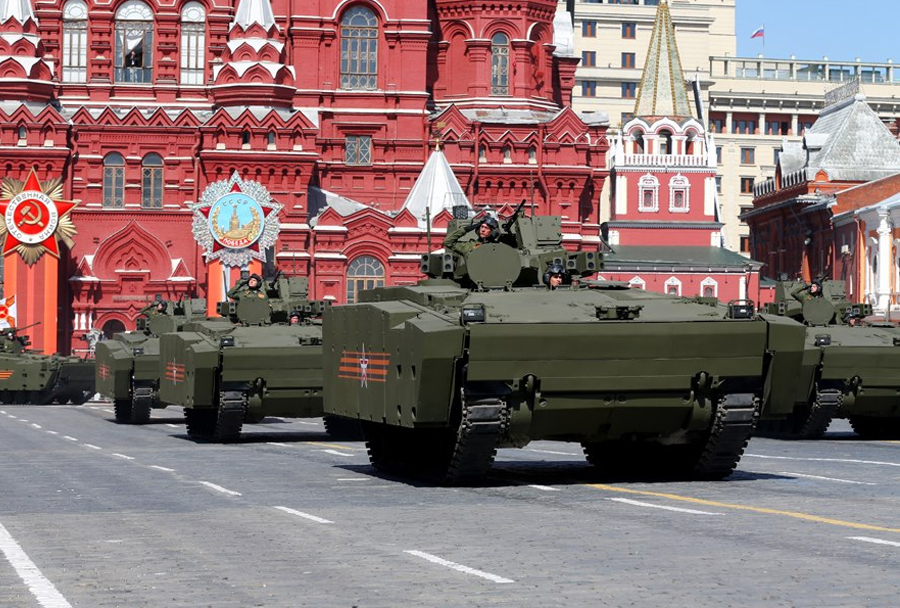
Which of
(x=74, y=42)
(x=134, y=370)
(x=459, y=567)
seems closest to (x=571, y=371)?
(x=459, y=567)

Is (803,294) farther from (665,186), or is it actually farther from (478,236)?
(665,186)

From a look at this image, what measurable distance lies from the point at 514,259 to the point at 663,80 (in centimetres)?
8284

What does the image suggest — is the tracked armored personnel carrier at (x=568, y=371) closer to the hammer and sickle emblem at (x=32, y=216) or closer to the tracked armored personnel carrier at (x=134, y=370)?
the tracked armored personnel carrier at (x=134, y=370)

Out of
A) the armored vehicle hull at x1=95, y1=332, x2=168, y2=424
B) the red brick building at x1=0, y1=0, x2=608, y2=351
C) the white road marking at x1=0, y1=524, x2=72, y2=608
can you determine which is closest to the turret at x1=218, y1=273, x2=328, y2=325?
the armored vehicle hull at x1=95, y1=332, x2=168, y2=424

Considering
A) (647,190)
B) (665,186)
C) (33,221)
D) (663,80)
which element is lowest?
(33,221)

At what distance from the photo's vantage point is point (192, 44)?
78.5 metres

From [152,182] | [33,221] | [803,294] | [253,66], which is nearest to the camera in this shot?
[803,294]

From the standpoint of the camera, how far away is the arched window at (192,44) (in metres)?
78.4

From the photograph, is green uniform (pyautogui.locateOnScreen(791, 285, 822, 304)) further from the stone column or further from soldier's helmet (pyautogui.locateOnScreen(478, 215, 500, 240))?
the stone column

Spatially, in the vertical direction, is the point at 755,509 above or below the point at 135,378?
below

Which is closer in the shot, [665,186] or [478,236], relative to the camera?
[478,236]

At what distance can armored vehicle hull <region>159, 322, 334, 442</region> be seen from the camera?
1194 inches

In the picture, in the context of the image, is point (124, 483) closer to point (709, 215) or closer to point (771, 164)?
point (709, 215)

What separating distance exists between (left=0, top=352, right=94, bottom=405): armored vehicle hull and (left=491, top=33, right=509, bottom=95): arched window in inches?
1115
